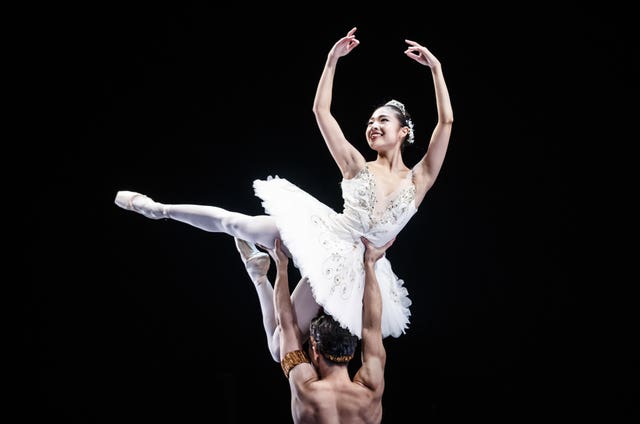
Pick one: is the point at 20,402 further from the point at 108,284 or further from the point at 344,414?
the point at 344,414

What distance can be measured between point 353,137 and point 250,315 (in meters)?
1.36

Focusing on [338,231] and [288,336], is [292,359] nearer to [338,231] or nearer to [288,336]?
[288,336]

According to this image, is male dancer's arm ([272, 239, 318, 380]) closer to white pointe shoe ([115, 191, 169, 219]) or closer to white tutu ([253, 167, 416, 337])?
white tutu ([253, 167, 416, 337])

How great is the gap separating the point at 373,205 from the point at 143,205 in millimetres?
1033

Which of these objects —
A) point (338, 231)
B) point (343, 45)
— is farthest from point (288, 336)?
point (343, 45)

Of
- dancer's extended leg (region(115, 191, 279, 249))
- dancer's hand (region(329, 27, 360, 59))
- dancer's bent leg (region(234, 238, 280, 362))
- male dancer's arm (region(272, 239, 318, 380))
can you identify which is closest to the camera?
male dancer's arm (region(272, 239, 318, 380))

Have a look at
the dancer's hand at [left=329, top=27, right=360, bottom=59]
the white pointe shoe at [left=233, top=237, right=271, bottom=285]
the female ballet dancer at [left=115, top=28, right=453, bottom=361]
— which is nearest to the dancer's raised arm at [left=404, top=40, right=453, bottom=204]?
the female ballet dancer at [left=115, top=28, right=453, bottom=361]

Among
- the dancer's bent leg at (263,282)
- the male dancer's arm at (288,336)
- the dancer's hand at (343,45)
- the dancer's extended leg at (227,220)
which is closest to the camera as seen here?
the male dancer's arm at (288,336)

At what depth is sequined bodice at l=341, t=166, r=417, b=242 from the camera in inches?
110

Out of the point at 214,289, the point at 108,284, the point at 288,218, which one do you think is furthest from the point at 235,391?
the point at 288,218

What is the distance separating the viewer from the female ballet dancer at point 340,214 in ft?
8.72

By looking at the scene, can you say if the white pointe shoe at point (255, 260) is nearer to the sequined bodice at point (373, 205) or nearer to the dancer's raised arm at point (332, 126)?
the sequined bodice at point (373, 205)

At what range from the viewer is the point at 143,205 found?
2.92m

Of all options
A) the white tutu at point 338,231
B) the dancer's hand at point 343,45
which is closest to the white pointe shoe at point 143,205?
the white tutu at point 338,231
